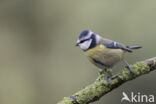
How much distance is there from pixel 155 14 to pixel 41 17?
6.35 ft

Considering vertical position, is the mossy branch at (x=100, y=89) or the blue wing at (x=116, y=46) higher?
the blue wing at (x=116, y=46)

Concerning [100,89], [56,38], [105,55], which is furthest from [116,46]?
[56,38]

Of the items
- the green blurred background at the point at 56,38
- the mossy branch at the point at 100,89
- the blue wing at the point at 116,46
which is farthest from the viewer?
the green blurred background at the point at 56,38

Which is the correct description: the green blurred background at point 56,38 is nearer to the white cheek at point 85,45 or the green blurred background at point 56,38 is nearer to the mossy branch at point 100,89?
the white cheek at point 85,45

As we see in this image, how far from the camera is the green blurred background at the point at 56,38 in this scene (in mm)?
4980

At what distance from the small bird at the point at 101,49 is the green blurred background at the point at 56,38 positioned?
2.51 m

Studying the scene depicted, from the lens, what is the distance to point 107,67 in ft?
5.94

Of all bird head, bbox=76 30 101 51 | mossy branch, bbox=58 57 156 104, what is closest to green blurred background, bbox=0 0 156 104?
bird head, bbox=76 30 101 51

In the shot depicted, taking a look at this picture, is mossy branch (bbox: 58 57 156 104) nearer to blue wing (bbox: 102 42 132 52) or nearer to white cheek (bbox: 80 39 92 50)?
blue wing (bbox: 102 42 132 52)

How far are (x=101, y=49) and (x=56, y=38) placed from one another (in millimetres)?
3918

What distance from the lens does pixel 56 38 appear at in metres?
5.75

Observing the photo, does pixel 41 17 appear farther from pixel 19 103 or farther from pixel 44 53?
pixel 19 103

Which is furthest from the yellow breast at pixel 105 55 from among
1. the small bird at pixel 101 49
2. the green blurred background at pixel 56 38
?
the green blurred background at pixel 56 38

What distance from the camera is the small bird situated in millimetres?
1807
